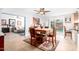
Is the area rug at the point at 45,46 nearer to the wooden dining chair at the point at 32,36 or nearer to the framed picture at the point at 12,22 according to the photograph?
the wooden dining chair at the point at 32,36

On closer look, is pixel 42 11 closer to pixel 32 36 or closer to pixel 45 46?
pixel 32 36

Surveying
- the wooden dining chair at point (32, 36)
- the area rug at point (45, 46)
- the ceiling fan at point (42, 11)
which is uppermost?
the ceiling fan at point (42, 11)

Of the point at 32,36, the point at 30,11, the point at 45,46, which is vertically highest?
the point at 30,11

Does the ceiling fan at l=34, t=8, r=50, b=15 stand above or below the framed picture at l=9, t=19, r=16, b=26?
above

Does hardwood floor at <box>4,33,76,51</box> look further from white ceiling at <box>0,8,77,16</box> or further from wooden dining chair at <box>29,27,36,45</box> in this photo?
white ceiling at <box>0,8,77,16</box>

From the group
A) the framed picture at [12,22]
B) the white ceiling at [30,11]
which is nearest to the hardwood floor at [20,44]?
the framed picture at [12,22]

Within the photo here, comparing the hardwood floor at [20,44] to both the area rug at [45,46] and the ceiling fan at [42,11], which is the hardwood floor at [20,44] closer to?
the area rug at [45,46]

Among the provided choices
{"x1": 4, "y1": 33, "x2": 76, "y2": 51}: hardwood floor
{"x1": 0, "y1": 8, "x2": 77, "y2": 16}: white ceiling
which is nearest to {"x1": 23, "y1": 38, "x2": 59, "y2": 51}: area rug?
{"x1": 4, "y1": 33, "x2": 76, "y2": 51}: hardwood floor

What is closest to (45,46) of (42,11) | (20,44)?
(20,44)

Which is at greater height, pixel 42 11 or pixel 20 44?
pixel 42 11

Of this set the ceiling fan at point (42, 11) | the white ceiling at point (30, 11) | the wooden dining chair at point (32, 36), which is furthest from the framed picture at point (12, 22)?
the ceiling fan at point (42, 11)

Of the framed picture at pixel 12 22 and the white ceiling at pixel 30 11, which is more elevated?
the white ceiling at pixel 30 11

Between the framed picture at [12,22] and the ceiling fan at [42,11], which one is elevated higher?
the ceiling fan at [42,11]
